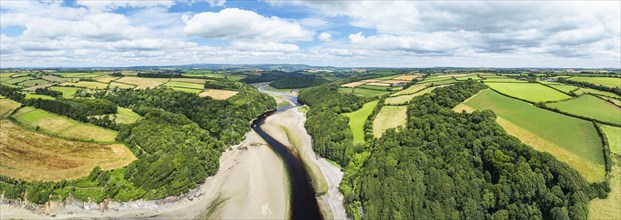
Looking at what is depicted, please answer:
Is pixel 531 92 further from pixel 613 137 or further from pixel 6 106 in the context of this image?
pixel 6 106

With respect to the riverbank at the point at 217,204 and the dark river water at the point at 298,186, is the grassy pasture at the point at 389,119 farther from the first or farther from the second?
the riverbank at the point at 217,204

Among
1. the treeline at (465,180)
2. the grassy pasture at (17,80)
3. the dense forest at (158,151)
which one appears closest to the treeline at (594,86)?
the treeline at (465,180)

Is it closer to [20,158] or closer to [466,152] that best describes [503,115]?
[466,152]

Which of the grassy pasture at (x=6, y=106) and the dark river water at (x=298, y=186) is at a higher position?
the grassy pasture at (x=6, y=106)

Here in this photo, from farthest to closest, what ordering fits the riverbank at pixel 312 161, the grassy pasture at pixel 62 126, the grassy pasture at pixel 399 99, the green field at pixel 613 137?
the grassy pasture at pixel 399 99 < the grassy pasture at pixel 62 126 < the riverbank at pixel 312 161 < the green field at pixel 613 137

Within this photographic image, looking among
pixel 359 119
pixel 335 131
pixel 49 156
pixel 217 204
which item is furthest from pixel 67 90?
pixel 359 119

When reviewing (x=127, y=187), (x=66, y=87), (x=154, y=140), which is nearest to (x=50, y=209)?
(x=127, y=187)

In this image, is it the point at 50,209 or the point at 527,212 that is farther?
the point at 50,209
